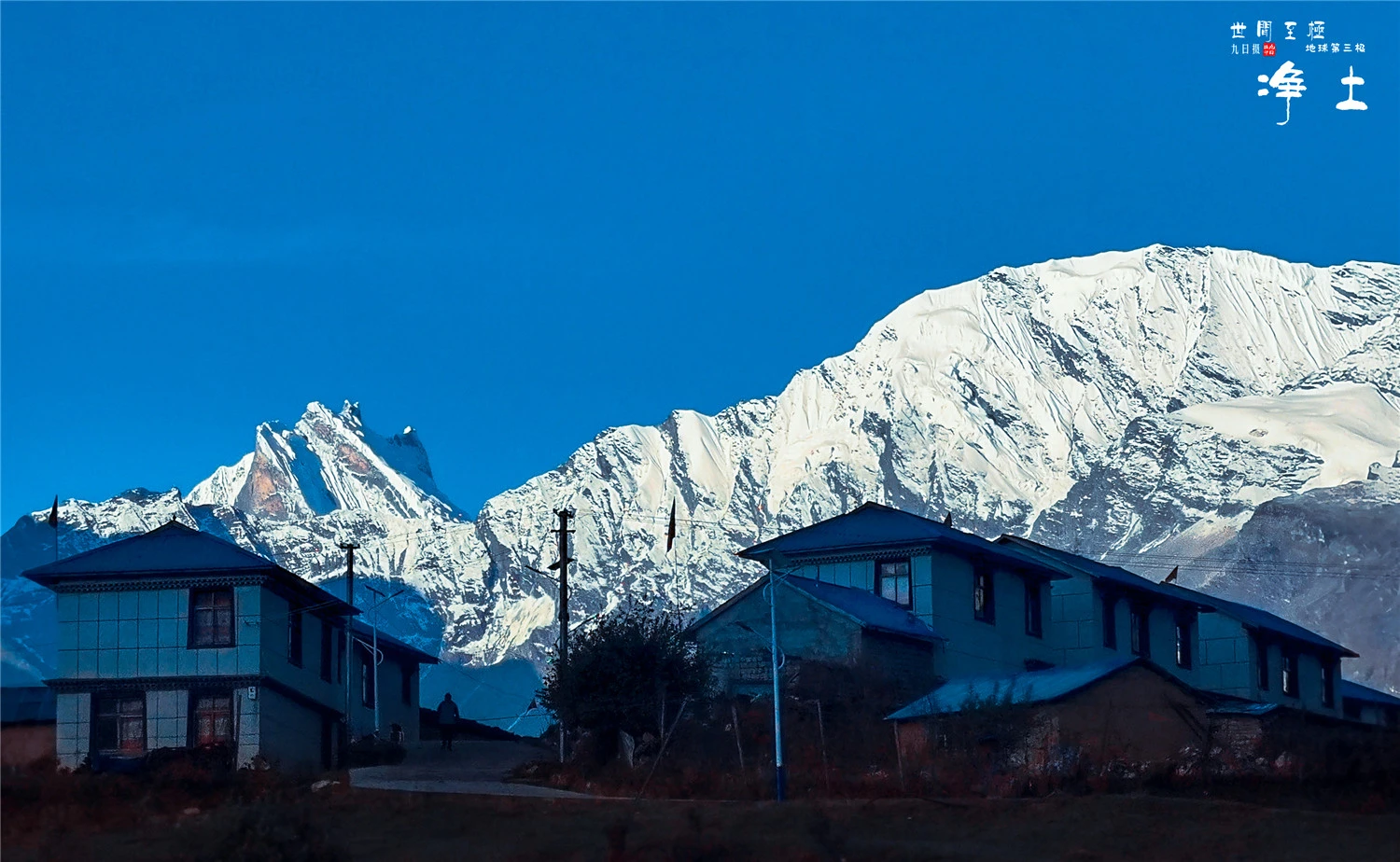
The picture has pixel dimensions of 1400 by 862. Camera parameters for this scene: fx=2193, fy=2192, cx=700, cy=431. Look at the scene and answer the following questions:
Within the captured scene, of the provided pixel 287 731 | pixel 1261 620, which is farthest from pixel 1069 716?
pixel 1261 620

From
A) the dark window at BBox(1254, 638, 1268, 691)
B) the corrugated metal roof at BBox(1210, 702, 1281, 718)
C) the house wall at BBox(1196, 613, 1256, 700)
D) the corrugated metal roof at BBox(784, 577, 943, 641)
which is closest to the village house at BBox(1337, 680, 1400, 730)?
the dark window at BBox(1254, 638, 1268, 691)

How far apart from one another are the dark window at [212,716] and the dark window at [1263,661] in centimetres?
3549

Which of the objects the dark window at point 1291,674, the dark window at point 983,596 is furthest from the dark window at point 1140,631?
the dark window at point 983,596

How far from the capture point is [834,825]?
3681 cm

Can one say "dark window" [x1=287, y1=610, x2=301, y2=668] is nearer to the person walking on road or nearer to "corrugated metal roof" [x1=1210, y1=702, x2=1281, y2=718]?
the person walking on road

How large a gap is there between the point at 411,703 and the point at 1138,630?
2530 centimetres

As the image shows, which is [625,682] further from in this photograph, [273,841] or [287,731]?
[273,841]

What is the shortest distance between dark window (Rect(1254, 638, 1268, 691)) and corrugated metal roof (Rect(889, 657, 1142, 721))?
22.8 m

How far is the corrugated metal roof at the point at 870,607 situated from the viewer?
5606 centimetres

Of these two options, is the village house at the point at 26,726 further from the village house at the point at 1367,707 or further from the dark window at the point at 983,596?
the village house at the point at 1367,707

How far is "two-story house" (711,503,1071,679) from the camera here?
6000 centimetres

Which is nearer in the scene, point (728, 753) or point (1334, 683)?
point (728, 753)

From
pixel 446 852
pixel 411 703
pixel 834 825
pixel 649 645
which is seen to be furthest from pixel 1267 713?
pixel 411 703

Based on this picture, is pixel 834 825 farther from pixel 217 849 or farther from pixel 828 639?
pixel 828 639
